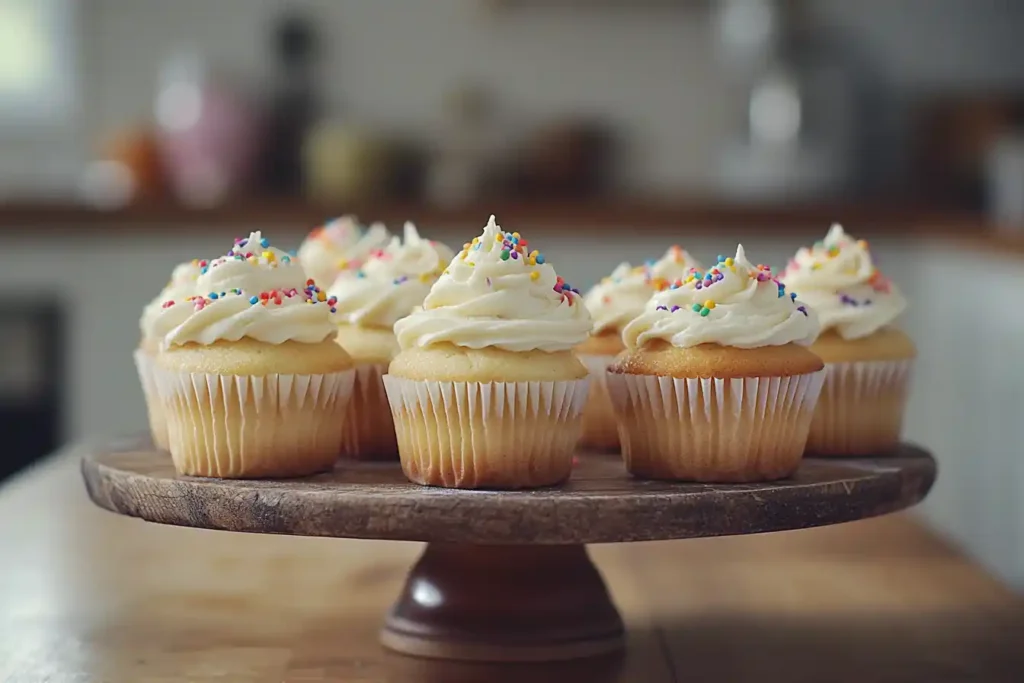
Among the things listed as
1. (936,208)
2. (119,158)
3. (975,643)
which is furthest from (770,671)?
(119,158)

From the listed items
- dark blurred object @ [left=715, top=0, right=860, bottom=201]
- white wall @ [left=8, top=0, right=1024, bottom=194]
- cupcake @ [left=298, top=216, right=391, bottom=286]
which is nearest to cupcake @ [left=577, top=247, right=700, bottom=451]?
cupcake @ [left=298, top=216, right=391, bottom=286]

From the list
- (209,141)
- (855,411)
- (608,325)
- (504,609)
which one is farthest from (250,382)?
(209,141)

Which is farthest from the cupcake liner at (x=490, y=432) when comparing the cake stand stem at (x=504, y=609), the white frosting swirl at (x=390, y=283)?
the white frosting swirl at (x=390, y=283)

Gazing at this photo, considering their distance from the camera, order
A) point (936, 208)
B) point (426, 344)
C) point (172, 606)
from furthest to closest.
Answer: point (936, 208) < point (172, 606) < point (426, 344)

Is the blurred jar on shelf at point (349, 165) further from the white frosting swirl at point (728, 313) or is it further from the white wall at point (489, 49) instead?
the white frosting swirl at point (728, 313)

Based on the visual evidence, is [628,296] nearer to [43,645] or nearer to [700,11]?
[43,645]
